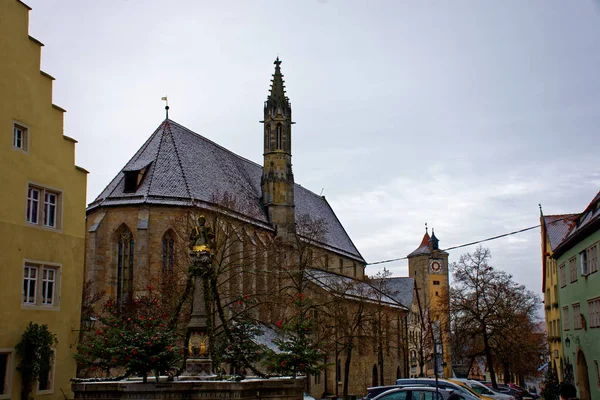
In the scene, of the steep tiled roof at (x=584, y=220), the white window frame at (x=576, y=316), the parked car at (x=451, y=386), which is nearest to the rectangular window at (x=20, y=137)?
the parked car at (x=451, y=386)

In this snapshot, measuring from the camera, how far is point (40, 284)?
950 inches

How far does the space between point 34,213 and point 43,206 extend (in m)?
0.42

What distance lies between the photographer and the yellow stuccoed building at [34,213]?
22.9 metres

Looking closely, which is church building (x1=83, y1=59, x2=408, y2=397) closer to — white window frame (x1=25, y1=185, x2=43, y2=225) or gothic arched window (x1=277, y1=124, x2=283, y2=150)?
gothic arched window (x1=277, y1=124, x2=283, y2=150)

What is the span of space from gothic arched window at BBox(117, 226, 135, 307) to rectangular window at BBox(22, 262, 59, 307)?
19.7 meters

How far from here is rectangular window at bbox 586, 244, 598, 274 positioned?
2938 centimetres

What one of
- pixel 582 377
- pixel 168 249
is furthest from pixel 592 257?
pixel 168 249

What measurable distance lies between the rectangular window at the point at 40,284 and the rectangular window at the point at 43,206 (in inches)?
60.4

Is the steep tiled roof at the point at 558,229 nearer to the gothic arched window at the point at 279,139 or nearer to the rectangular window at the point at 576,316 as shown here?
the rectangular window at the point at 576,316

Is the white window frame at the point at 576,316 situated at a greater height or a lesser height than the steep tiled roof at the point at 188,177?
lesser

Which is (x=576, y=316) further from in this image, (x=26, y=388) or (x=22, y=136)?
(x=22, y=136)

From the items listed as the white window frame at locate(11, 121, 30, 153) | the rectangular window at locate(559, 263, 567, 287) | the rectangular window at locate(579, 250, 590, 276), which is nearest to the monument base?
the white window frame at locate(11, 121, 30, 153)

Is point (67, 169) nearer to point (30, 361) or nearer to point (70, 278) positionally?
point (70, 278)

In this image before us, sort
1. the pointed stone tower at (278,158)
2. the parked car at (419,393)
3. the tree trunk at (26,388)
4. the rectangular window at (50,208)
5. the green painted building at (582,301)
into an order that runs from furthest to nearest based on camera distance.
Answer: the pointed stone tower at (278,158), the green painted building at (582,301), the rectangular window at (50,208), the tree trunk at (26,388), the parked car at (419,393)
